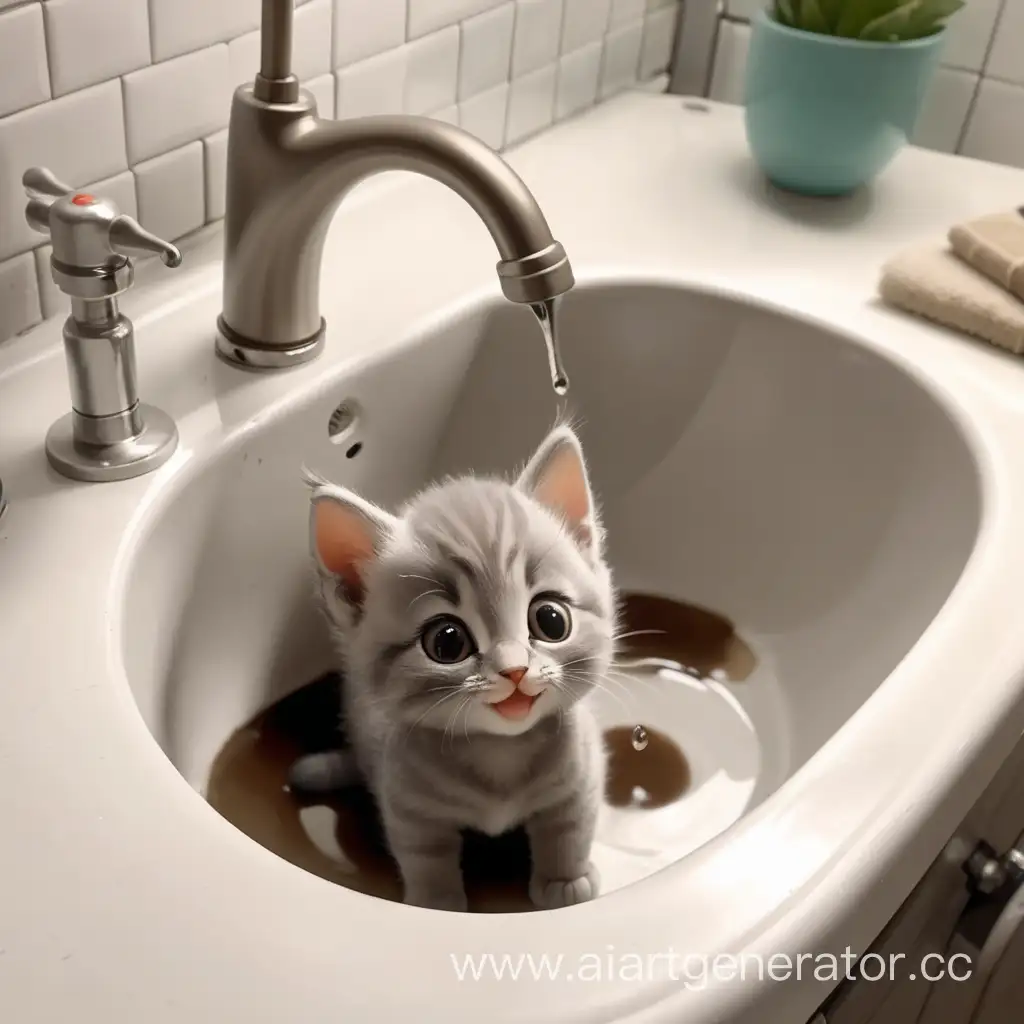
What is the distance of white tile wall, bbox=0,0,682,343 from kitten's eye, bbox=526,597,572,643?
0.37 m

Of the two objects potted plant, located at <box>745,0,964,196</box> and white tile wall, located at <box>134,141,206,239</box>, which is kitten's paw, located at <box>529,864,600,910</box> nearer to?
white tile wall, located at <box>134,141,206,239</box>

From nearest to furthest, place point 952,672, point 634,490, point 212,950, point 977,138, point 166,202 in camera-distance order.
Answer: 1. point 212,950
2. point 952,672
3. point 166,202
4. point 634,490
5. point 977,138

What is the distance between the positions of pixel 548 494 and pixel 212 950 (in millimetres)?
297

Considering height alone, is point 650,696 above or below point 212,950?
below

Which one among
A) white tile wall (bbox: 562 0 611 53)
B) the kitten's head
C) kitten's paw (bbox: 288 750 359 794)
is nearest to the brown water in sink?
kitten's paw (bbox: 288 750 359 794)

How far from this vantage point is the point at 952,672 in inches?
21.2

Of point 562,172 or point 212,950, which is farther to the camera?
point 562,172

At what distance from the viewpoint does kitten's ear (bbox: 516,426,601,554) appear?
0.61 meters

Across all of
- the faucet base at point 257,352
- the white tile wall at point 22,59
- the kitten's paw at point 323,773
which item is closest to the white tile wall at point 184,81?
the white tile wall at point 22,59

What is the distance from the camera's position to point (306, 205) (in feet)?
2.10

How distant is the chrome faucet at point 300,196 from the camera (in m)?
0.55

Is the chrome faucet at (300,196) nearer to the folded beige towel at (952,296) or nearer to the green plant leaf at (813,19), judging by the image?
the folded beige towel at (952,296)

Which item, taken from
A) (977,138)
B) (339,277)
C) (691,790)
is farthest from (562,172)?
(691,790)

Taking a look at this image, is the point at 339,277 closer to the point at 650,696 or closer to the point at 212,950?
the point at 650,696
